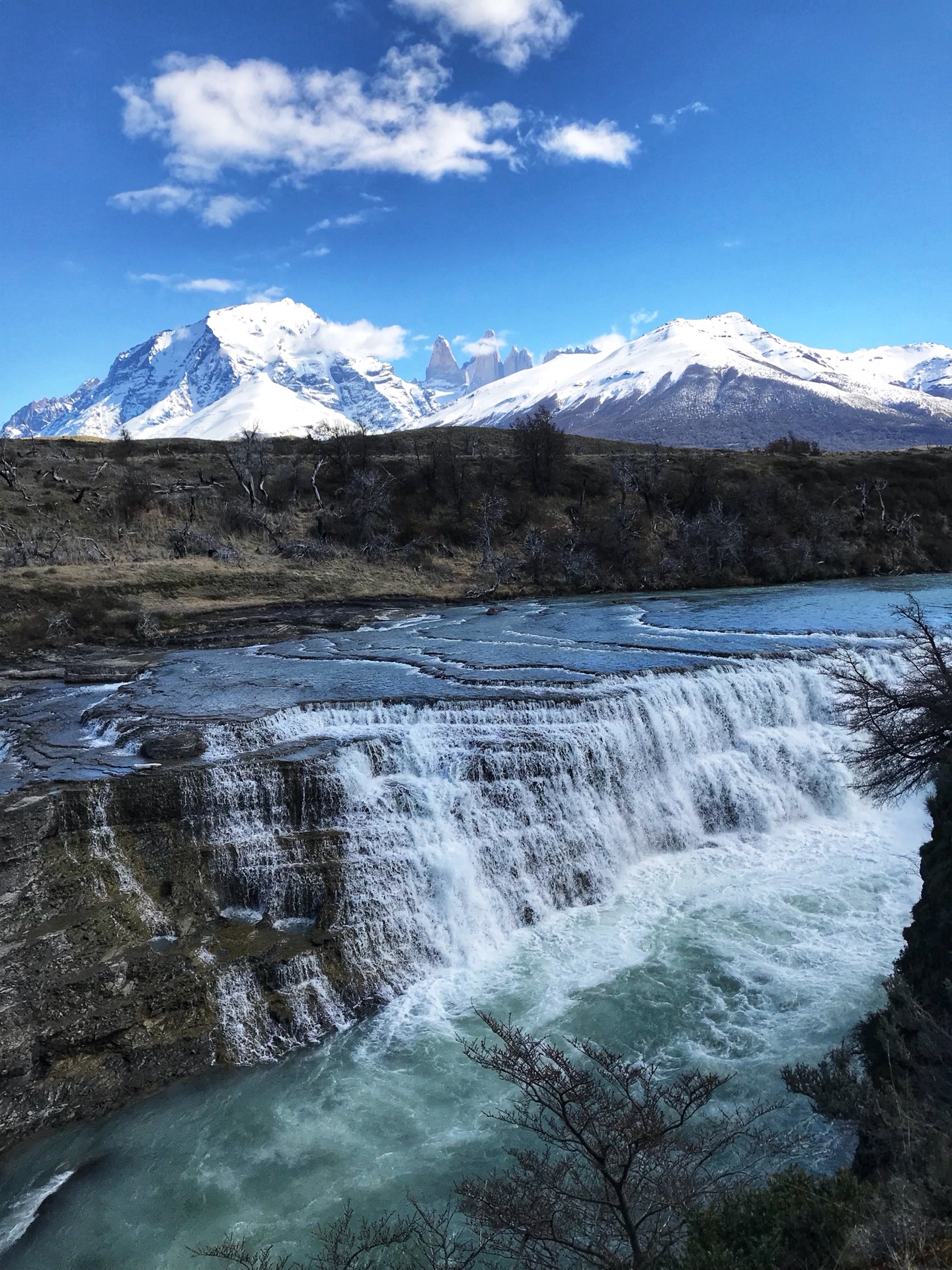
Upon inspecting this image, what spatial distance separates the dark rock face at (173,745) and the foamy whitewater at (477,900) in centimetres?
A: 35

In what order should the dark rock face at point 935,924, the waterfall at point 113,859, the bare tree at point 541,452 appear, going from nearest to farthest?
the dark rock face at point 935,924
the waterfall at point 113,859
the bare tree at point 541,452

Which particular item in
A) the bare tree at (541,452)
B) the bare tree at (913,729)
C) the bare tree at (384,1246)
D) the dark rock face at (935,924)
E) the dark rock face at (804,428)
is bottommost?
the bare tree at (384,1246)

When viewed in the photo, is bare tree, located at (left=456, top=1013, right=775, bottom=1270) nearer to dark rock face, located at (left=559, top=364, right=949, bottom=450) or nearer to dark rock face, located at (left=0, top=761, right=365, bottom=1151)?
dark rock face, located at (left=0, top=761, right=365, bottom=1151)

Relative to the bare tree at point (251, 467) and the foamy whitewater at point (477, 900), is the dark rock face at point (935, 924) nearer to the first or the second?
the foamy whitewater at point (477, 900)

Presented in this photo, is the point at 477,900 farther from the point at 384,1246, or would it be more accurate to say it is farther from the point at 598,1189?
the point at 598,1189

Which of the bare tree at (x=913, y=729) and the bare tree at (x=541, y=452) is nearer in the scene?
the bare tree at (x=913, y=729)

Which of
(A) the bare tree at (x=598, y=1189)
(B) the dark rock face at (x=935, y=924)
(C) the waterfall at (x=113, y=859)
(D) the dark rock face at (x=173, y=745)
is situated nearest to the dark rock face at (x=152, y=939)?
(C) the waterfall at (x=113, y=859)

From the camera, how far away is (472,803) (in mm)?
15375

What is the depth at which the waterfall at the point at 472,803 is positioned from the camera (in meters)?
12.9

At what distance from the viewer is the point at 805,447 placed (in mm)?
68688

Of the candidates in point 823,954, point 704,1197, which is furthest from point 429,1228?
point 823,954

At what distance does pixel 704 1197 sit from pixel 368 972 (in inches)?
244

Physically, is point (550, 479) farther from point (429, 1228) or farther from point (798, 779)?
point (429, 1228)

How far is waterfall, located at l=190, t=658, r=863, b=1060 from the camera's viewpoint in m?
12.9
